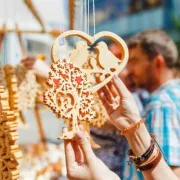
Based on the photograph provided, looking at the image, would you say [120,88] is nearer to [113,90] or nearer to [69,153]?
[113,90]

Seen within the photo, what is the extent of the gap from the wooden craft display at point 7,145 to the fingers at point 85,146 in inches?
6.6

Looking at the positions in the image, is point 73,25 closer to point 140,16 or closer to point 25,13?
point 25,13

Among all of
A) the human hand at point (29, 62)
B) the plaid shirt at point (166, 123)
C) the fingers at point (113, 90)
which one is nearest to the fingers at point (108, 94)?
the fingers at point (113, 90)

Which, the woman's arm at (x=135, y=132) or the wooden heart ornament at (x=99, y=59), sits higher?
the wooden heart ornament at (x=99, y=59)

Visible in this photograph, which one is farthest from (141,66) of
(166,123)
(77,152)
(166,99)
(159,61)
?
(77,152)

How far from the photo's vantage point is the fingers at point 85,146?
3.96 ft

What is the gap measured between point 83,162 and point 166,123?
704mm

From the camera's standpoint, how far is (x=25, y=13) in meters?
Result: 3.42

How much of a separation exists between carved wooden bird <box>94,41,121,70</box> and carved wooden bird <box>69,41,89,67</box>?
0.15ft

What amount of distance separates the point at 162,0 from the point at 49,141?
14.1 meters

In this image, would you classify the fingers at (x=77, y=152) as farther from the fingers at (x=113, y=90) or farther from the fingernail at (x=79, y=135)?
the fingers at (x=113, y=90)

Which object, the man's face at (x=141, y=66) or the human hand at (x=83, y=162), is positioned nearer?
the human hand at (x=83, y=162)

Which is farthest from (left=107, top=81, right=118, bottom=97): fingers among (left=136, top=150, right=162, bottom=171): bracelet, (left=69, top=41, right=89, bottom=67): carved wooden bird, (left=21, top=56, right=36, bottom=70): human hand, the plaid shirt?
(left=21, top=56, right=36, bottom=70): human hand

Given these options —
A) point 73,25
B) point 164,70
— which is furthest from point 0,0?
point 164,70
